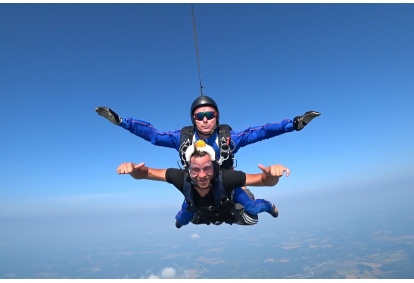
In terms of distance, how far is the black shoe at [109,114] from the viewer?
10.5 ft

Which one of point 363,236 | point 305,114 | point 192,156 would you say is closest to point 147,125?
point 192,156

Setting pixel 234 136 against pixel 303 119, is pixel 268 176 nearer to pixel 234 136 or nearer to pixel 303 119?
pixel 303 119

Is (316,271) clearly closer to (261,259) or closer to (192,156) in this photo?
(261,259)

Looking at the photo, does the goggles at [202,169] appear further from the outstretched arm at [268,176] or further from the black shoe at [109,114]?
the black shoe at [109,114]

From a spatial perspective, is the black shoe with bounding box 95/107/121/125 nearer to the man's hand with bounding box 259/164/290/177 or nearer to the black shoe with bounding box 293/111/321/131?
the man's hand with bounding box 259/164/290/177

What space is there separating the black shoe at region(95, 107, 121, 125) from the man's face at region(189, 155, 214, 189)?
48.8 inches

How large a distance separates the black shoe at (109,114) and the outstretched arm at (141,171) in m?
0.89

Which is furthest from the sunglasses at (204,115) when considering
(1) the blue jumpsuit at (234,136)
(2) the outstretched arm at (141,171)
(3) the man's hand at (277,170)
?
(3) the man's hand at (277,170)

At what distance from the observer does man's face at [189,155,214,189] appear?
2715 millimetres

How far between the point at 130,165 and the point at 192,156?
0.63m

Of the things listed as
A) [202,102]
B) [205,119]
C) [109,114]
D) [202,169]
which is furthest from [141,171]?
[202,102]

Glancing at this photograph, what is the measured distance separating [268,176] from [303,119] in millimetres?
1075

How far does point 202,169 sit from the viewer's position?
2721 millimetres

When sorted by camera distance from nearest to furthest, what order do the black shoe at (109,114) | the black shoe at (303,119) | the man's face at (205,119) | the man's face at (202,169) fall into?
the man's face at (202,169), the black shoe at (303,119), the black shoe at (109,114), the man's face at (205,119)
